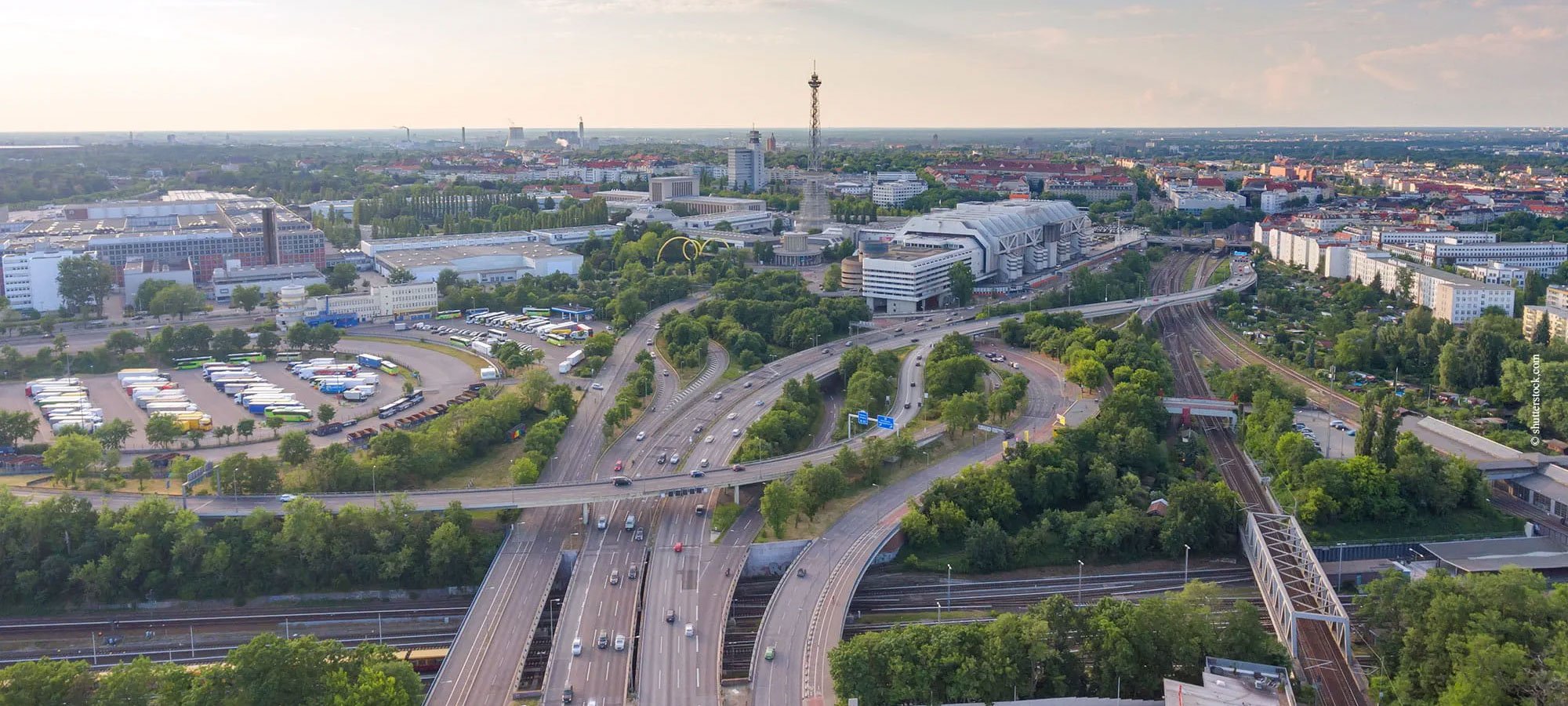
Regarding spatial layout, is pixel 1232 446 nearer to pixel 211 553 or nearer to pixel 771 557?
pixel 771 557

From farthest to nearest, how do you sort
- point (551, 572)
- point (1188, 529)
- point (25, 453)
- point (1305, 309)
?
1. point (1305, 309)
2. point (25, 453)
3. point (1188, 529)
4. point (551, 572)

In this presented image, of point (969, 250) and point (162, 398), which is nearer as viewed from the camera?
point (162, 398)

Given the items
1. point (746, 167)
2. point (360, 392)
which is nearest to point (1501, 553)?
point (360, 392)

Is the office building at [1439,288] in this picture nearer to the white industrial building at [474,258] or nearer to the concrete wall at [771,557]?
the concrete wall at [771,557]

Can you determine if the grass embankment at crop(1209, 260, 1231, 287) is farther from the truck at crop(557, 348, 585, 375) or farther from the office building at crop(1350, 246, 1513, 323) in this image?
the truck at crop(557, 348, 585, 375)

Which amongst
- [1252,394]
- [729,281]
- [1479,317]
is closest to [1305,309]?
[1479,317]

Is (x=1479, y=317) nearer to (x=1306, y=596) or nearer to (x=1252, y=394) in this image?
(x=1252, y=394)

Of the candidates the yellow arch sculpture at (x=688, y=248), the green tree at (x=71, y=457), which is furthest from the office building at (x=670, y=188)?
the green tree at (x=71, y=457)
